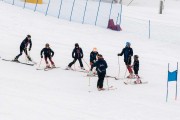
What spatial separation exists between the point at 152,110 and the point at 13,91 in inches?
223

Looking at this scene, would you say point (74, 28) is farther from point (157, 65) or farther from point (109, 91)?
point (109, 91)

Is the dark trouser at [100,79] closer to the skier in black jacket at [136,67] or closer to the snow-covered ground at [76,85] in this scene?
the snow-covered ground at [76,85]

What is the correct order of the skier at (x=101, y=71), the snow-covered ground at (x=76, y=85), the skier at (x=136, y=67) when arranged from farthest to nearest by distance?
the skier at (x=136, y=67) < the skier at (x=101, y=71) < the snow-covered ground at (x=76, y=85)

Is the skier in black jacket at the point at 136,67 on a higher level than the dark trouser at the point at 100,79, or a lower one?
higher

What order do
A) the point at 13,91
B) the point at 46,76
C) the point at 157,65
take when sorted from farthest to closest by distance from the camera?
the point at 157,65 → the point at 46,76 → the point at 13,91

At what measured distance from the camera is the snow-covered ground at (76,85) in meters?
14.9

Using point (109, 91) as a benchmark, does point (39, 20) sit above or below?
above

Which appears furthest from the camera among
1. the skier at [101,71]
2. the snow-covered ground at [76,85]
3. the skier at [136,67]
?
the skier at [136,67]

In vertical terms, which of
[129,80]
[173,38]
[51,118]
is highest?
[173,38]


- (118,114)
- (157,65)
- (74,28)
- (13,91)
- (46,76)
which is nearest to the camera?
(118,114)

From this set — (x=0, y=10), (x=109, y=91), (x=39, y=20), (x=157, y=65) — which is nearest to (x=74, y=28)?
(x=39, y=20)

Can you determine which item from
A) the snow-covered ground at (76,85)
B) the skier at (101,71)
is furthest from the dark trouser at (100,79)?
the snow-covered ground at (76,85)

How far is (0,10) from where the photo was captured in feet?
115

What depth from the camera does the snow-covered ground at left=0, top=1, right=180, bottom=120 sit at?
14.9m
